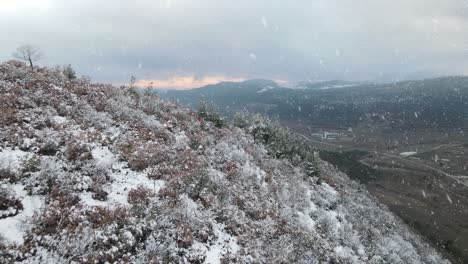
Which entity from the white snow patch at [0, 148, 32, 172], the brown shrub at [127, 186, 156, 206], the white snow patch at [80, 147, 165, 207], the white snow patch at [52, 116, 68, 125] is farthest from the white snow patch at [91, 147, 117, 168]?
the white snow patch at [0, 148, 32, 172]

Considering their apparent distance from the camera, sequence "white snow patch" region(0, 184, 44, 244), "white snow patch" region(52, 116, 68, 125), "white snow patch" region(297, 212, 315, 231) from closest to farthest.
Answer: "white snow patch" region(0, 184, 44, 244)
"white snow patch" region(52, 116, 68, 125)
"white snow patch" region(297, 212, 315, 231)

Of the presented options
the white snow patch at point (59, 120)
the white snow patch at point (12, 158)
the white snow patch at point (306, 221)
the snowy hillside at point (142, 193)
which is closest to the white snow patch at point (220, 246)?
the snowy hillside at point (142, 193)

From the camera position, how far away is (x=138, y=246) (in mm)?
11156

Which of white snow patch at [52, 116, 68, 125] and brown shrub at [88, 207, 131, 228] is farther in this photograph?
white snow patch at [52, 116, 68, 125]

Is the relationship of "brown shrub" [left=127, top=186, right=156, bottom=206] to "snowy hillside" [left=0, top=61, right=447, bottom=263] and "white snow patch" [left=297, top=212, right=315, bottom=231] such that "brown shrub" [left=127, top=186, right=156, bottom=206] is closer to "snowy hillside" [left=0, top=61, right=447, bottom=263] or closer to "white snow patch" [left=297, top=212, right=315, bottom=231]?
"snowy hillside" [left=0, top=61, right=447, bottom=263]

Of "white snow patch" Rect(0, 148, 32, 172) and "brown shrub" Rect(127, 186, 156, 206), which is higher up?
"white snow patch" Rect(0, 148, 32, 172)

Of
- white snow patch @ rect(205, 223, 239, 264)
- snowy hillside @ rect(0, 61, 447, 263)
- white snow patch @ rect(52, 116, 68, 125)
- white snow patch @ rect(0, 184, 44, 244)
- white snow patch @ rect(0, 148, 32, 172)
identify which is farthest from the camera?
white snow patch @ rect(52, 116, 68, 125)

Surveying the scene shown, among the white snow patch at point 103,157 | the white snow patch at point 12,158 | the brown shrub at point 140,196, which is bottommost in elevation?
the brown shrub at point 140,196

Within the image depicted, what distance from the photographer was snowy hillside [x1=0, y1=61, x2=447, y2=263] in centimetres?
1077

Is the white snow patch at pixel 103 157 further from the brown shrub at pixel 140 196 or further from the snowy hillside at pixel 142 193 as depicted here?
the brown shrub at pixel 140 196

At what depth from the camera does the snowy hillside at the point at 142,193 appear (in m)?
10.8

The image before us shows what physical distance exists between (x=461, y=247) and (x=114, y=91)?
5224 inches

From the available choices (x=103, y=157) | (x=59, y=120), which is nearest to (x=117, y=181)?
(x=103, y=157)

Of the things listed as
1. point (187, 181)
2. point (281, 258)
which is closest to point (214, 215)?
point (187, 181)
